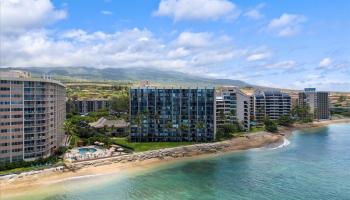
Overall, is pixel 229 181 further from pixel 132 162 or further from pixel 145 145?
pixel 145 145

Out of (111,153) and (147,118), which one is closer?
(111,153)

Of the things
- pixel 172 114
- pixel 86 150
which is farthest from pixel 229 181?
pixel 172 114

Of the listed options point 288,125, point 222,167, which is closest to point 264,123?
point 288,125

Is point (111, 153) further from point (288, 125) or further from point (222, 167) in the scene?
point (288, 125)

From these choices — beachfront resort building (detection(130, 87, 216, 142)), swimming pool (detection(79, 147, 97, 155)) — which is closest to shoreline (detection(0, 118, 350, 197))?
beachfront resort building (detection(130, 87, 216, 142))

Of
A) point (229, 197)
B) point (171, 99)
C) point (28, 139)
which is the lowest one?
point (229, 197)

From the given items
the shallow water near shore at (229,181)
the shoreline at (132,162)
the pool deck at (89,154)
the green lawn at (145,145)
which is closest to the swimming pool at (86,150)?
the pool deck at (89,154)
